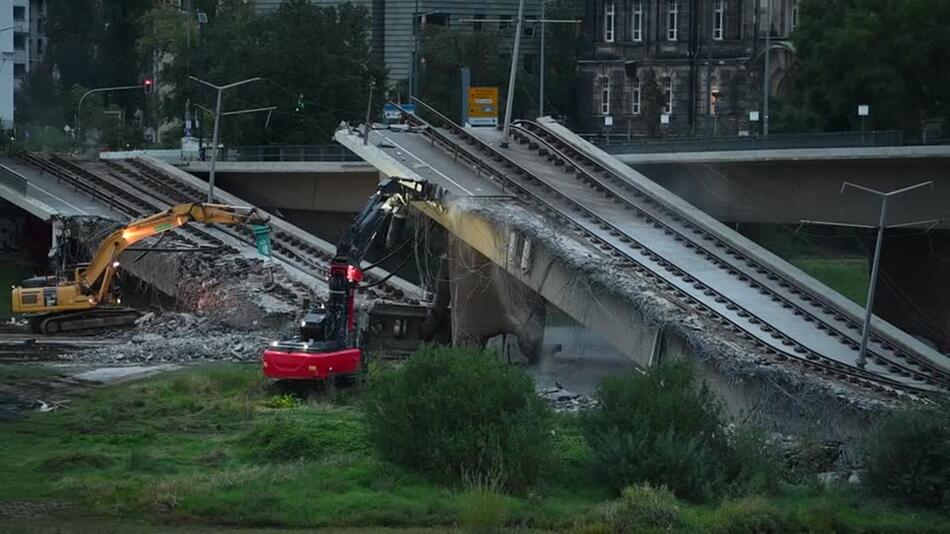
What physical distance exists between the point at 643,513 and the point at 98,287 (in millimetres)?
34477

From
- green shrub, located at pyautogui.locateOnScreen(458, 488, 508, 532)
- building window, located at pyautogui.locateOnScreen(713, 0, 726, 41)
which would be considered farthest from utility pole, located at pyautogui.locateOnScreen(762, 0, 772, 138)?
green shrub, located at pyautogui.locateOnScreen(458, 488, 508, 532)

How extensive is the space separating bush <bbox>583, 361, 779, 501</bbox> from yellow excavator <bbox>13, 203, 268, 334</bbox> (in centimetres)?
2705

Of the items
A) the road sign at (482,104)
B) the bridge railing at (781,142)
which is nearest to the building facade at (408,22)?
the road sign at (482,104)

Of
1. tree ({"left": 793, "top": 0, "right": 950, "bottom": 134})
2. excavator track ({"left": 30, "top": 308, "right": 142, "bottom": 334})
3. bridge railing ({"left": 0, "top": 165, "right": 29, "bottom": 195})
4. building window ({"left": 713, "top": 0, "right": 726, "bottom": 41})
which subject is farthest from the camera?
building window ({"left": 713, "top": 0, "right": 726, "bottom": 41})

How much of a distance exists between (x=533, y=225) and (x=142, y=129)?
64.4 m

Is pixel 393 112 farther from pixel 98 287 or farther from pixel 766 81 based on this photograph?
pixel 98 287

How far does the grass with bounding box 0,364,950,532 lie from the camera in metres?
27.1

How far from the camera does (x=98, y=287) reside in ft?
189

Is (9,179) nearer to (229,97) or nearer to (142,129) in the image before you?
(229,97)

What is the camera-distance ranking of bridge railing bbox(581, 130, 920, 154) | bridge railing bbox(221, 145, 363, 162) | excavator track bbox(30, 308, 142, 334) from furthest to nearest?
bridge railing bbox(221, 145, 363, 162), excavator track bbox(30, 308, 142, 334), bridge railing bbox(581, 130, 920, 154)

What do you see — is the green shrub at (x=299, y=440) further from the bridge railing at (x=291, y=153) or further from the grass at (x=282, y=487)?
the bridge railing at (x=291, y=153)

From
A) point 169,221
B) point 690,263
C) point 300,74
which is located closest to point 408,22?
point 300,74

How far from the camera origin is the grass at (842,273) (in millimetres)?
69625

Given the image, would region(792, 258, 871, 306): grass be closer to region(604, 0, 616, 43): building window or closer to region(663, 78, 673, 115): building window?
region(663, 78, 673, 115): building window
